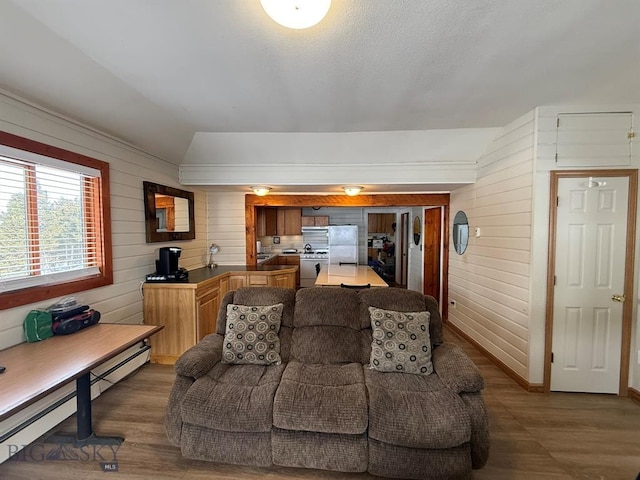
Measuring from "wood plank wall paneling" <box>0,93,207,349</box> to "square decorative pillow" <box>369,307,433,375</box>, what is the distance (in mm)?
2499

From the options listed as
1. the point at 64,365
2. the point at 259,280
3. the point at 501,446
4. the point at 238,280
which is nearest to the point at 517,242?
the point at 501,446

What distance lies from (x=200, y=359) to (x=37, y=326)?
116 centimetres

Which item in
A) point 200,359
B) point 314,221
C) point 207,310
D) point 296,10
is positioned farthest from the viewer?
Answer: point 314,221

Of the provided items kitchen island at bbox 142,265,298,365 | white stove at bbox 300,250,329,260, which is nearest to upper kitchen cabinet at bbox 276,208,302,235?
white stove at bbox 300,250,329,260

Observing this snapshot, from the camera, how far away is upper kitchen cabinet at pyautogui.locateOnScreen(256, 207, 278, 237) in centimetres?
601

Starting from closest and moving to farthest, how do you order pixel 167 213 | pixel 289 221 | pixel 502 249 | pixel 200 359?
pixel 200 359, pixel 502 249, pixel 167 213, pixel 289 221

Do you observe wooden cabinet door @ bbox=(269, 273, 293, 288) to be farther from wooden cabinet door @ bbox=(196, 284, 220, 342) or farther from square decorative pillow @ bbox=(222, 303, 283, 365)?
square decorative pillow @ bbox=(222, 303, 283, 365)

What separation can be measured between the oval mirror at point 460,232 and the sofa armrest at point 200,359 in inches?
133

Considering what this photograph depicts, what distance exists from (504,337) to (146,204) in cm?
423

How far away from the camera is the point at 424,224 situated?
519 cm

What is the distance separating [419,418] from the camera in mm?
1527

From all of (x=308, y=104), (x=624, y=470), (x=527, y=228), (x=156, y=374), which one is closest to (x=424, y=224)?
(x=527, y=228)

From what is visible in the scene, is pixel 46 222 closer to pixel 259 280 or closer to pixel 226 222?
pixel 259 280

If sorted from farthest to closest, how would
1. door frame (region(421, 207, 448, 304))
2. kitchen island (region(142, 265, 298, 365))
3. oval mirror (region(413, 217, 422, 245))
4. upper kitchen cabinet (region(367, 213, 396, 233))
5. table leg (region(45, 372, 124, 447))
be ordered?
upper kitchen cabinet (region(367, 213, 396, 233))
oval mirror (region(413, 217, 422, 245))
door frame (region(421, 207, 448, 304))
kitchen island (region(142, 265, 298, 365))
table leg (region(45, 372, 124, 447))
